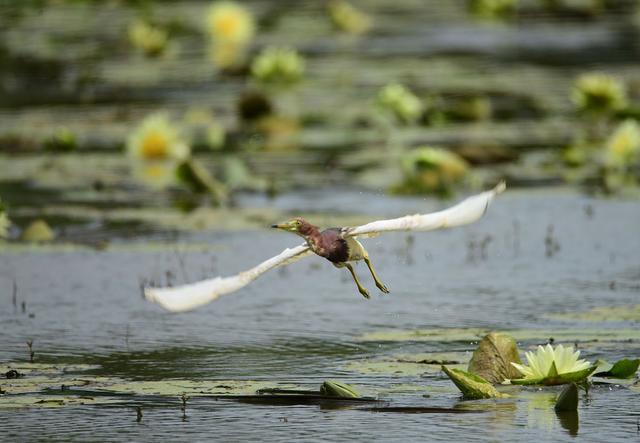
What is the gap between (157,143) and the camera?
13453 mm

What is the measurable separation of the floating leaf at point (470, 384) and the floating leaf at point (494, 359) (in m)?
0.21

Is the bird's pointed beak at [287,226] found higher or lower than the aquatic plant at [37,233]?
lower

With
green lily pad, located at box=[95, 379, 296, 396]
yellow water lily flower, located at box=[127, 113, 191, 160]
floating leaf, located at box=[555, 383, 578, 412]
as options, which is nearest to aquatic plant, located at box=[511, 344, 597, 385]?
floating leaf, located at box=[555, 383, 578, 412]

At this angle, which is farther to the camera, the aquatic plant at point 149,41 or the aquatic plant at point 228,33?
the aquatic plant at point 228,33

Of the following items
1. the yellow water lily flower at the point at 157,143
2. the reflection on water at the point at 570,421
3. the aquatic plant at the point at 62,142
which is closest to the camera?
the reflection on water at the point at 570,421

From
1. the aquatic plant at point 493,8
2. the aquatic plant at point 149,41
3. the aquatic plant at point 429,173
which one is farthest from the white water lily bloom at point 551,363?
the aquatic plant at point 493,8

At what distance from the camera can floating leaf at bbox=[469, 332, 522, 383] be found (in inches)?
250

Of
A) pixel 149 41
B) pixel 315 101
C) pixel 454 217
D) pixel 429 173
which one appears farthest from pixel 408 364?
pixel 149 41

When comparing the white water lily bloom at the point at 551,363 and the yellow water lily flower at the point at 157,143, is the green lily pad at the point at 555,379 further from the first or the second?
the yellow water lily flower at the point at 157,143

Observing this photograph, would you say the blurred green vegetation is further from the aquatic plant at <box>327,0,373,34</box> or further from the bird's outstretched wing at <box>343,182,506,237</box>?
the bird's outstretched wing at <box>343,182,506,237</box>

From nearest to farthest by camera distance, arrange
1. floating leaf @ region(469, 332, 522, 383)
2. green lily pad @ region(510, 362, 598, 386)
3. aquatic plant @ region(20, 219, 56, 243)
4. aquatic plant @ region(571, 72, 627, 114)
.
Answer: green lily pad @ region(510, 362, 598, 386) < floating leaf @ region(469, 332, 522, 383) < aquatic plant @ region(20, 219, 56, 243) < aquatic plant @ region(571, 72, 627, 114)

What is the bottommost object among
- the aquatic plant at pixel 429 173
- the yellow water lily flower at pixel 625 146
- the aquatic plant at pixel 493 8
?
the aquatic plant at pixel 429 173

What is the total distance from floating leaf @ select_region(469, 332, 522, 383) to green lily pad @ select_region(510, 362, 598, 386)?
7 cm

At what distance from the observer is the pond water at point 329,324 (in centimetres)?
586
